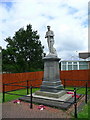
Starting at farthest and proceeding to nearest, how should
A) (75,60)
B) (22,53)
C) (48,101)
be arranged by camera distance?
(22,53) < (75,60) < (48,101)

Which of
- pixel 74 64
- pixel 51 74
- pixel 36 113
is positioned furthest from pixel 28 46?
pixel 36 113

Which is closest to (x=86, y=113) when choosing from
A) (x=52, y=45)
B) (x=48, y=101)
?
(x=48, y=101)

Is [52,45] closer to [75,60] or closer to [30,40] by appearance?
[75,60]

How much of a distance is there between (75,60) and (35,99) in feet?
46.5

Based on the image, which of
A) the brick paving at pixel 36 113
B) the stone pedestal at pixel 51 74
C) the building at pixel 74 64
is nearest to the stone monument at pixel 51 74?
the stone pedestal at pixel 51 74

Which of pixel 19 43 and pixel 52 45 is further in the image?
pixel 19 43

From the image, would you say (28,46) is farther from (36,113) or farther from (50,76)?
(36,113)

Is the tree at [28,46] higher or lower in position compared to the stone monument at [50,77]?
higher

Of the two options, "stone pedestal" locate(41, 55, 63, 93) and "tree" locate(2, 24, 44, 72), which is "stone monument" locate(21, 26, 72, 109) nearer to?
"stone pedestal" locate(41, 55, 63, 93)

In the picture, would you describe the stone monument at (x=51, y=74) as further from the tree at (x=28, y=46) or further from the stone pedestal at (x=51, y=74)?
the tree at (x=28, y=46)

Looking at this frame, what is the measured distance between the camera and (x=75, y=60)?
1884 cm

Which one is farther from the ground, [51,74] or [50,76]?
[51,74]

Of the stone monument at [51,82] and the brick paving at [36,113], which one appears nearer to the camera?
the brick paving at [36,113]

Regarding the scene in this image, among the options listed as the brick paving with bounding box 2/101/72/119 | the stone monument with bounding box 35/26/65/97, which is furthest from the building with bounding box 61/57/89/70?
the brick paving with bounding box 2/101/72/119
